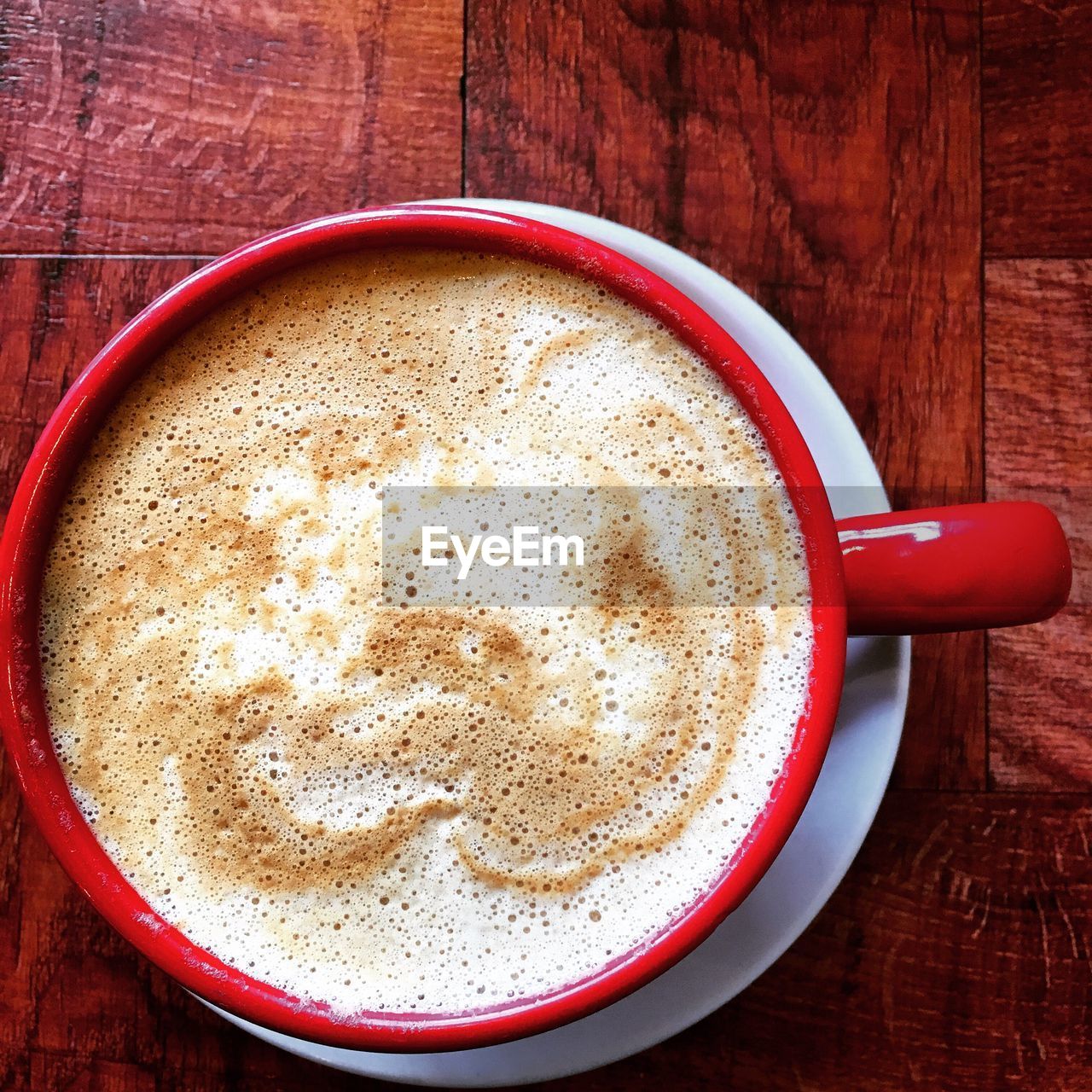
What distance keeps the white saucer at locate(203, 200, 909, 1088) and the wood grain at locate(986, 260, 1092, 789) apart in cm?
20

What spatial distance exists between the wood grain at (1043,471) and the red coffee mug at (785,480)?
315 mm

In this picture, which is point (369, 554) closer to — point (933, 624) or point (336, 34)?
point (933, 624)

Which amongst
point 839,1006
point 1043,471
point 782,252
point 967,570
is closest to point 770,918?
point 839,1006

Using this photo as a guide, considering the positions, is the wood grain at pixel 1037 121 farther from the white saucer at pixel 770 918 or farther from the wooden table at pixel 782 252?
the white saucer at pixel 770 918

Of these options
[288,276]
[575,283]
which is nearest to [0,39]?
[288,276]

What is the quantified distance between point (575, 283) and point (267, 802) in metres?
0.44

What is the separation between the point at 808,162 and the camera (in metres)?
0.99

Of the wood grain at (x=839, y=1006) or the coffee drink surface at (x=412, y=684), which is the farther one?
the wood grain at (x=839, y=1006)

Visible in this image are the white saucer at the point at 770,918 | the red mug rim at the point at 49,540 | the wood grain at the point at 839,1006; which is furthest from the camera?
the wood grain at the point at 839,1006

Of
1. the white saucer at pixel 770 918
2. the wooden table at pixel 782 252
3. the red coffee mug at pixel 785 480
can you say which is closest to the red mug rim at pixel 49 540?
the red coffee mug at pixel 785 480

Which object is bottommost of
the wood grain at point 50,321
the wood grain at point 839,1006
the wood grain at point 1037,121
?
the wood grain at point 839,1006

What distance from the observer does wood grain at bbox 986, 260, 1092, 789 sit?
3.18 ft

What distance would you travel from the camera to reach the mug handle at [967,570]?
0.67 m

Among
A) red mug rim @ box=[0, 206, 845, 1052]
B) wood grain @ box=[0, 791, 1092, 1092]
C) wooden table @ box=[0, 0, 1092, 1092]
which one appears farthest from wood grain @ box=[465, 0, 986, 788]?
red mug rim @ box=[0, 206, 845, 1052]
